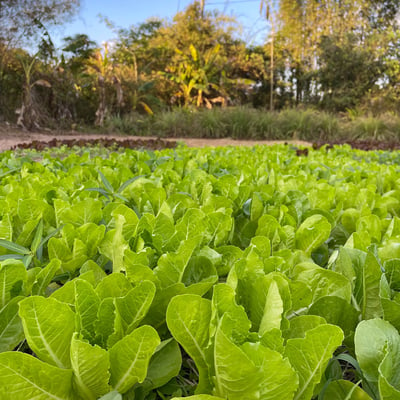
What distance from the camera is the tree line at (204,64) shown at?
17562 millimetres

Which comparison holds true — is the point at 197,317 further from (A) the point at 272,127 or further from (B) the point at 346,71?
(B) the point at 346,71

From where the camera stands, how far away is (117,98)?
19.4 m

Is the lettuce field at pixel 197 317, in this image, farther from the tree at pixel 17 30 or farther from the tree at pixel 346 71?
the tree at pixel 346 71

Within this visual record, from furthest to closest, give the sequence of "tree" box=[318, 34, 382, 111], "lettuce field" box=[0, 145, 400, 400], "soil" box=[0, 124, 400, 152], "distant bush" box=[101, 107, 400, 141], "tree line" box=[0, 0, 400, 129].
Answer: "tree" box=[318, 34, 382, 111] < "tree line" box=[0, 0, 400, 129] < "distant bush" box=[101, 107, 400, 141] < "soil" box=[0, 124, 400, 152] < "lettuce field" box=[0, 145, 400, 400]

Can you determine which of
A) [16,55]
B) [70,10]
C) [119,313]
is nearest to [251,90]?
[70,10]

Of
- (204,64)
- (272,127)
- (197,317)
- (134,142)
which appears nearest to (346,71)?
(204,64)

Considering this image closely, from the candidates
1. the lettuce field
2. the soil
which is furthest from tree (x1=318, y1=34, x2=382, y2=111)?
the lettuce field

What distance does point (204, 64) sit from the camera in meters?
22.2

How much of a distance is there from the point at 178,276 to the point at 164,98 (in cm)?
2451

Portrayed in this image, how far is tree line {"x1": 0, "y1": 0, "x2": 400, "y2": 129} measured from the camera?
1756 cm

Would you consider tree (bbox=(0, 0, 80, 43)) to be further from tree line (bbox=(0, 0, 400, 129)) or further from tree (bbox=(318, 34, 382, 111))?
tree (bbox=(318, 34, 382, 111))

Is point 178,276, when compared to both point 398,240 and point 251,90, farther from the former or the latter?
point 251,90

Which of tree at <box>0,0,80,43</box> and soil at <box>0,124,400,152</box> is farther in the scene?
tree at <box>0,0,80,43</box>

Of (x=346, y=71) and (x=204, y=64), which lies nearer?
(x=204, y=64)
